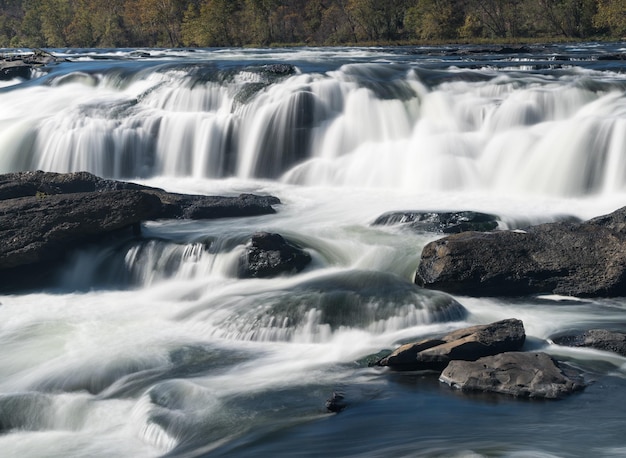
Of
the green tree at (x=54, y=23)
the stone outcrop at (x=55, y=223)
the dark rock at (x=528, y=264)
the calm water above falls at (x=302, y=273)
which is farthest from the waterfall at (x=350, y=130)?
the green tree at (x=54, y=23)

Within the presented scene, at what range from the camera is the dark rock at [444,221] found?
17.1 m

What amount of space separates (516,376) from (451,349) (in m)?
1.03

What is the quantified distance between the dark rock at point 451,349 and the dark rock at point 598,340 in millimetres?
811

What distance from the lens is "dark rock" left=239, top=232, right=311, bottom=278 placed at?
1539 centimetres

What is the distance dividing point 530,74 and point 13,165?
15.6 m

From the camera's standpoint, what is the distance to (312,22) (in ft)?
277

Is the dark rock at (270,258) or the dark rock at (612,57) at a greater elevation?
the dark rock at (612,57)

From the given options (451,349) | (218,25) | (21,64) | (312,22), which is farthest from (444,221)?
(312,22)

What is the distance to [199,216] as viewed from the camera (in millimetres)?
19156

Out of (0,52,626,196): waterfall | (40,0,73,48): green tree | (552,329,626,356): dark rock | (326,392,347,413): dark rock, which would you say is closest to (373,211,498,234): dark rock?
(0,52,626,196): waterfall

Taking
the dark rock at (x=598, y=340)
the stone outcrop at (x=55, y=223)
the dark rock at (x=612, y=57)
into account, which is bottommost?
the dark rock at (x=598, y=340)

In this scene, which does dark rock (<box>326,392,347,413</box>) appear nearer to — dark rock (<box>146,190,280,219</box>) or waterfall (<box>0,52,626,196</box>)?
dark rock (<box>146,190,280,219</box>)

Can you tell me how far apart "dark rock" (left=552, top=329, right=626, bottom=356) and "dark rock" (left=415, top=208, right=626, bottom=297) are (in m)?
2.24

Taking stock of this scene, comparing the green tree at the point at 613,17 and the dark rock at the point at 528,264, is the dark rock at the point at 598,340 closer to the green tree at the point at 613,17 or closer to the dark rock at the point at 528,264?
the dark rock at the point at 528,264
